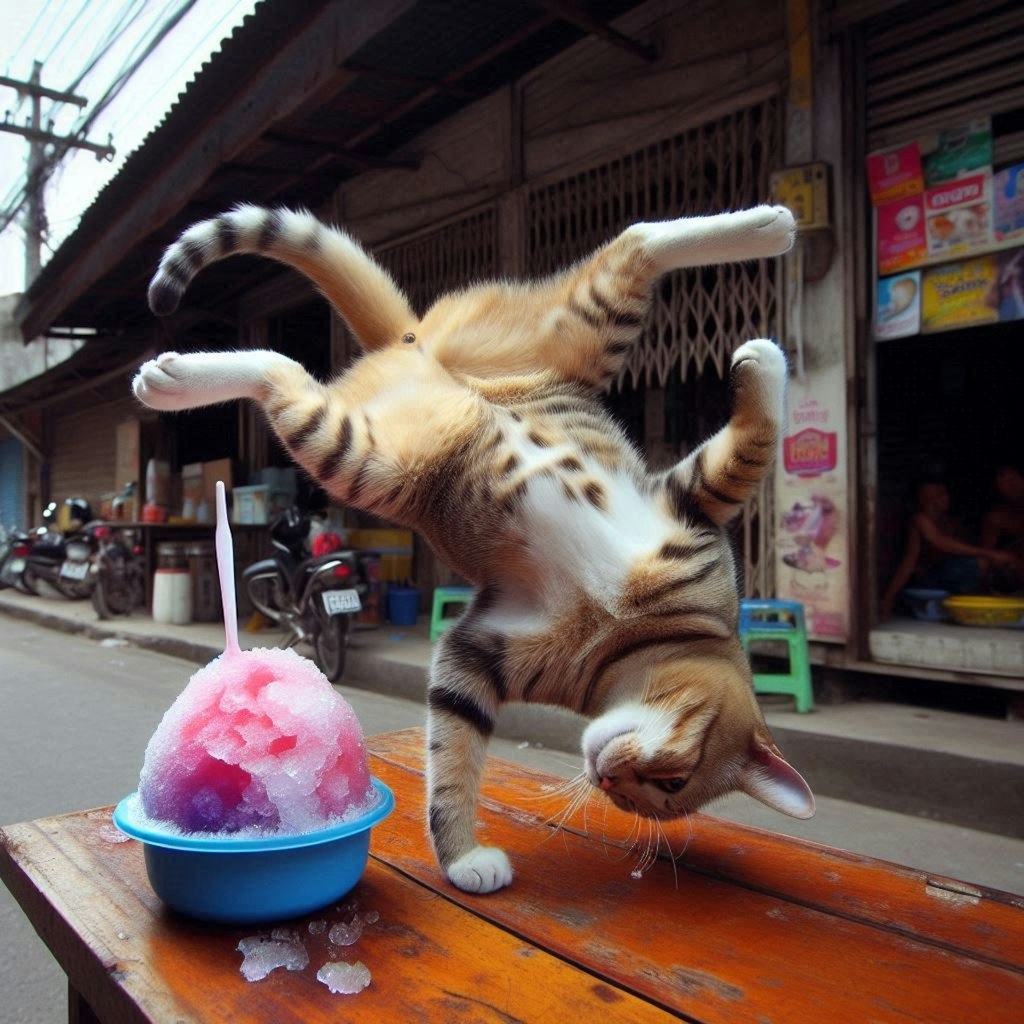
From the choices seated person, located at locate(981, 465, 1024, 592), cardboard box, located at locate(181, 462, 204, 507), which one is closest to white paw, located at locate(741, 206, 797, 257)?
seated person, located at locate(981, 465, 1024, 592)

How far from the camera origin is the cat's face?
3.74 feet

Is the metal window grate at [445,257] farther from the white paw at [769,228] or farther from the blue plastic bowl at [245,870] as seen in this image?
the blue plastic bowl at [245,870]

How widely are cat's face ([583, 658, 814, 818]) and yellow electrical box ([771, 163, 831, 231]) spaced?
3.00 m

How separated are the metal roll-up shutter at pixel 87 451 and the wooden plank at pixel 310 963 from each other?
35.0 feet

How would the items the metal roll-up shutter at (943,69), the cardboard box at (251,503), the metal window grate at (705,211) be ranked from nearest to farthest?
the metal roll-up shutter at (943,69), the metal window grate at (705,211), the cardboard box at (251,503)

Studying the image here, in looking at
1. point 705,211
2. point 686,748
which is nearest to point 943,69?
point 705,211

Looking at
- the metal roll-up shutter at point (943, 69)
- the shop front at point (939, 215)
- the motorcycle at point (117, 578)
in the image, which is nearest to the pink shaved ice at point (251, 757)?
the shop front at point (939, 215)

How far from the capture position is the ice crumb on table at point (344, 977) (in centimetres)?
101

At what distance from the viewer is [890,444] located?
5832mm

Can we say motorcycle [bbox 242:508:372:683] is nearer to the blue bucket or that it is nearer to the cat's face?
the blue bucket

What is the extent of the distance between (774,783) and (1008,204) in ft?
10.2

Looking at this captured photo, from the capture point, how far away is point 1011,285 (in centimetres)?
341

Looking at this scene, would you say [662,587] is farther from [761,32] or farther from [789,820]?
[761,32]

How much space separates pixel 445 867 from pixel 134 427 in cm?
1004
